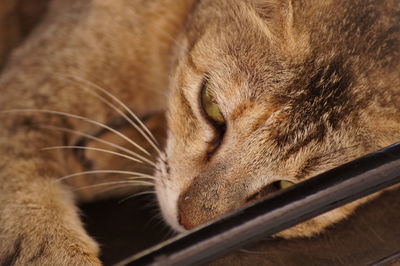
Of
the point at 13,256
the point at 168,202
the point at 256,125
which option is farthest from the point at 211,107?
the point at 13,256

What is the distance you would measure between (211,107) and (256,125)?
5.5 inches

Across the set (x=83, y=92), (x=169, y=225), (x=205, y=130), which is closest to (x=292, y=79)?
(x=205, y=130)

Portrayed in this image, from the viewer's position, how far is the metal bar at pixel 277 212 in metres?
0.70

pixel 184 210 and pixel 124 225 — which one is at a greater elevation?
pixel 184 210

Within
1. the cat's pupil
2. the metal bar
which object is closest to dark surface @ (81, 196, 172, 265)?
the cat's pupil

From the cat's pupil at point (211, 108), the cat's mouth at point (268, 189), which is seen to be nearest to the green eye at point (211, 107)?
the cat's pupil at point (211, 108)

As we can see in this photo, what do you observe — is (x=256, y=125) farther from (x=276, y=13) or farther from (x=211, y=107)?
(x=276, y=13)

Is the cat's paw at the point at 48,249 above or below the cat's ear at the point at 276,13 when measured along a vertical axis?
below

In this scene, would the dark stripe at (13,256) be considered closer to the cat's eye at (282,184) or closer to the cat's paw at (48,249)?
the cat's paw at (48,249)

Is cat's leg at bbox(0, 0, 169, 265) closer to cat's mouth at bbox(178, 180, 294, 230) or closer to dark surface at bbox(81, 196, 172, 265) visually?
dark surface at bbox(81, 196, 172, 265)

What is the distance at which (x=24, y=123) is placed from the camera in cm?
130

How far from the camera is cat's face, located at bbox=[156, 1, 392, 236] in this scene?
99cm

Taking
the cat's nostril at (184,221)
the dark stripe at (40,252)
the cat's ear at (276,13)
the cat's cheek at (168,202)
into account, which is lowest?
the dark stripe at (40,252)

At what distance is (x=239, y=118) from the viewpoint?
1.04 m
